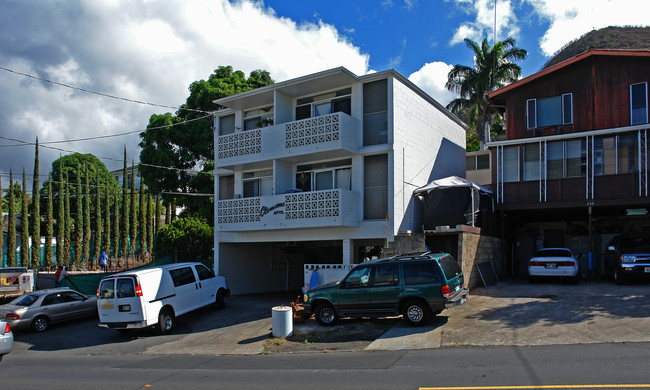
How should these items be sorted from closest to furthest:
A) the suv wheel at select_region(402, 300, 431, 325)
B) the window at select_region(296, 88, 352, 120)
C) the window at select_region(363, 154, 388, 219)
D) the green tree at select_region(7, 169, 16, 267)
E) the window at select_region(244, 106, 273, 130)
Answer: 1. the suv wheel at select_region(402, 300, 431, 325)
2. the window at select_region(363, 154, 388, 219)
3. the window at select_region(296, 88, 352, 120)
4. the window at select_region(244, 106, 273, 130)
5. the green tree at select_region(7, 169, 16, 267)

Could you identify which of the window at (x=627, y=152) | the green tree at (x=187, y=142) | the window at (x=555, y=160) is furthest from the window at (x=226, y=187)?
the window at (x=627, y=152)

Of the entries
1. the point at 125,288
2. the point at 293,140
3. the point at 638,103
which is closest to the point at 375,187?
the point at 293,140

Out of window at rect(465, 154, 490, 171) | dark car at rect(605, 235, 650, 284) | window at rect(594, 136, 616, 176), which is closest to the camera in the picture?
dark car at rect(605, 235, 650, 284)

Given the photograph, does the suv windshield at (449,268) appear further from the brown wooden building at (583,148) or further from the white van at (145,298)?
the white van at (145,298)

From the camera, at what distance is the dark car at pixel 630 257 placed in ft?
50.3

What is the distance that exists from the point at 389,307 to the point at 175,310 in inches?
268

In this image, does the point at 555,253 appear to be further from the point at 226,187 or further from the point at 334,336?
the point at 226,187

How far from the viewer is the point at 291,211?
18469 millimetres

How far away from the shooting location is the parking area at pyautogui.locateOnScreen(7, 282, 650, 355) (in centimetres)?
1070

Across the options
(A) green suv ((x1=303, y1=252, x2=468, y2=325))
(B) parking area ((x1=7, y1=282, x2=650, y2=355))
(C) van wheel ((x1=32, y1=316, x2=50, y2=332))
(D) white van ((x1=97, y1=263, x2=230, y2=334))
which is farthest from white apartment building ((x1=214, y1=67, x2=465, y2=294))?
(C) van wheel ((x1=32, y1=316, x2=50, y2=332))

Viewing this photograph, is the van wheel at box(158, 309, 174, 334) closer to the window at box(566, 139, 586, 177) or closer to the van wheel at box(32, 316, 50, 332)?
the van wheel at box(32, 316, 50, 332)

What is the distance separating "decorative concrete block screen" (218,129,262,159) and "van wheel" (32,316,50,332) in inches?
350

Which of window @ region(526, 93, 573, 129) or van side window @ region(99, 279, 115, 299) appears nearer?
van side window @ region(99, 279, 115, 299)

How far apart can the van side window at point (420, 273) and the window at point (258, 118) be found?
1117cm
